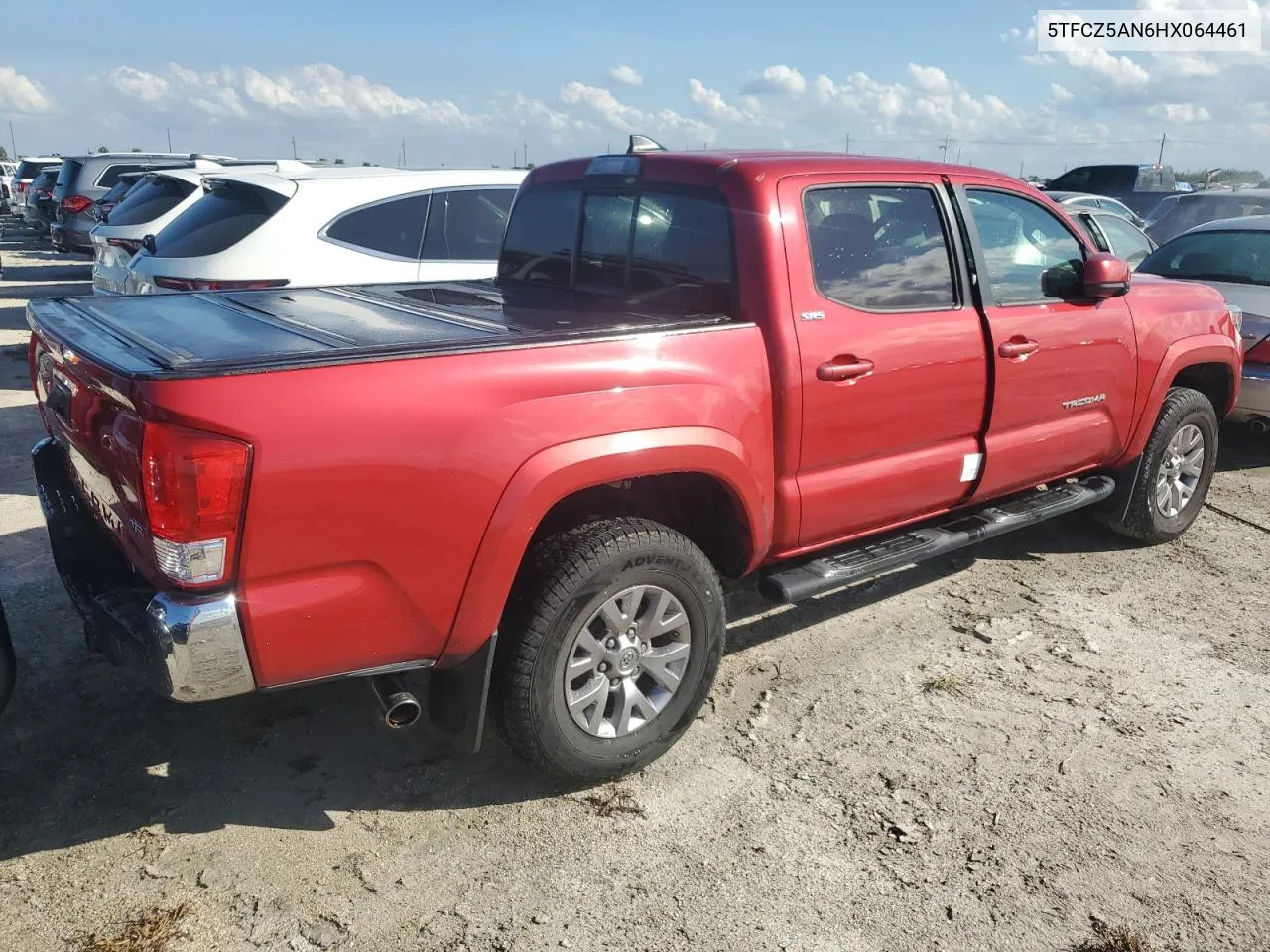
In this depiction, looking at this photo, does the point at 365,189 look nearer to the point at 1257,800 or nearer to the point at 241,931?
the point at 241,931

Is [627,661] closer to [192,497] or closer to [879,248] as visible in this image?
[192,497]

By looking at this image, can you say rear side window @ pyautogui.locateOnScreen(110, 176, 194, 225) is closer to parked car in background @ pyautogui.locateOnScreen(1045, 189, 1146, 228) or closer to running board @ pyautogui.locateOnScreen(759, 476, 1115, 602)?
running board @ pyautogui.locateOnScreen(759, 476, 1115, 602)

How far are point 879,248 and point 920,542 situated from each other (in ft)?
3.75

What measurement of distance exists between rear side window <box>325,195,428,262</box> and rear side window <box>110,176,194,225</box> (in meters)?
3.65

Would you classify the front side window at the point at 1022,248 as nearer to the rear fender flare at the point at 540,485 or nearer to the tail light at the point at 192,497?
the rear fender flare at the point at 540,485

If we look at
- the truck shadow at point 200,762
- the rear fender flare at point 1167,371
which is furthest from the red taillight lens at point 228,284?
the rear fender flare at point 1167,371

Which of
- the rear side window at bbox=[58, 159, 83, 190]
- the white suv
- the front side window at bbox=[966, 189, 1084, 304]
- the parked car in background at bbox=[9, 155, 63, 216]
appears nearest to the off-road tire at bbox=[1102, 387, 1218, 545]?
the front side window at bbox=[966, 189, 1084, 304]

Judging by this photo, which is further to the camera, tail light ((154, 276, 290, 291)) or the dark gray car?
the dark gray car

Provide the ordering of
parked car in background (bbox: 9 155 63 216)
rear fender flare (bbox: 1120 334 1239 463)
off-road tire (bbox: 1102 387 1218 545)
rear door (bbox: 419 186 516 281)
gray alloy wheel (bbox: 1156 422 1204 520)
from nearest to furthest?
rear fender flare (bbox: 1120 334 1239 463), off-road tire (bbox: 1102 387 1218 545), gray alloy wheel (bbox: 1156 422 1204 520), rear door (bbox: 419 186 516 281), parked car in background (bbox: 9 155 63 216)

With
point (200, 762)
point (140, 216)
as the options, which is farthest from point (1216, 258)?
point (140, 216)

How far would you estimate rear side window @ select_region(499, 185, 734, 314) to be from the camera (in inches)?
139

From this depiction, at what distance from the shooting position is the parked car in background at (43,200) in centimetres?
1908

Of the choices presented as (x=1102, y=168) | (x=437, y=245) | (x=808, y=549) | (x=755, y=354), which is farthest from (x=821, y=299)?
(x=1102, y=168)

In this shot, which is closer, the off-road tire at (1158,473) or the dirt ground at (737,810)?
the dirt ground at (737,810)
